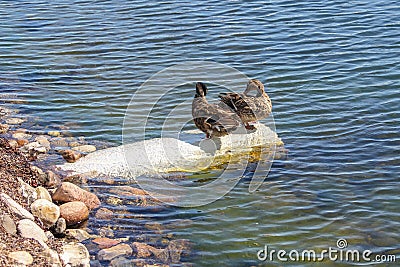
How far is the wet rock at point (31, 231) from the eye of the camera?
576cm

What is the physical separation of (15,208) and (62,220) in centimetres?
50

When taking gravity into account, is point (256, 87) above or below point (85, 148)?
above

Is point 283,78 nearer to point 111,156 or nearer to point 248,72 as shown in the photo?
point 248,72

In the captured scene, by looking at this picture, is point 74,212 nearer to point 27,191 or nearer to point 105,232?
point 105,232

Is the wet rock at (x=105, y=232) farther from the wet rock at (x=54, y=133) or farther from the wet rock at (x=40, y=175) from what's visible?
the wet rock at (x=54, y=133)

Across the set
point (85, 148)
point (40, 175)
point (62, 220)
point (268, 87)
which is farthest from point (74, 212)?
point (268, 87)

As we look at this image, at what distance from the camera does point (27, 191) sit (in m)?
6.77

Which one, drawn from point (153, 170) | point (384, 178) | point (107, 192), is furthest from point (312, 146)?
point (107, 192)

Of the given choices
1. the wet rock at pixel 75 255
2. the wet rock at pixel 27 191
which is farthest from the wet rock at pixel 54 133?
the wet rock at pixel 75 255

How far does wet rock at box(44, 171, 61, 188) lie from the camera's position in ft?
24.2

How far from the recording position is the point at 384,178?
768cm

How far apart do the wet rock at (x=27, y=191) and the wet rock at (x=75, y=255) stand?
2.69 feet

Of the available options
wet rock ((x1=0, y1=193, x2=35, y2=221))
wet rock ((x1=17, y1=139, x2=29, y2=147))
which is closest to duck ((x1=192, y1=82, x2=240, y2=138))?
wet rock ((x1=17, y1=139, x2=29, y2=147))

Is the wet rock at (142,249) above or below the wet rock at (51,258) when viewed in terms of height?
below
